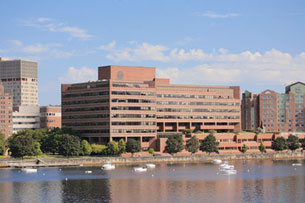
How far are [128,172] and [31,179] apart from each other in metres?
33.8

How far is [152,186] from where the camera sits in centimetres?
15588

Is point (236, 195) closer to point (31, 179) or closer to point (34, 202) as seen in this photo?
point (34, 202)

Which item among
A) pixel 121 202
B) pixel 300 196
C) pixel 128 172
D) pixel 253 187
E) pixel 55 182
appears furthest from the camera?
pixel 128 172

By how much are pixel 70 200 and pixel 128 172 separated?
62.7m

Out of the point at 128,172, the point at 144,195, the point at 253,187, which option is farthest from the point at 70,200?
the point at 128,172

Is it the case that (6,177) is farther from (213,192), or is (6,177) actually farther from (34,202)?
(213,192)

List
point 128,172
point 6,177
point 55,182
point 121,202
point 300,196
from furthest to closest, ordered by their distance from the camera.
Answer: point 128,172 → point 6,177 → point 55,182 → point 300,196 → point 121,202

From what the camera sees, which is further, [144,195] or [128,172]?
[128,172]

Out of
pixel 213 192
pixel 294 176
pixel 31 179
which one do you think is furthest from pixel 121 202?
pixel 294 176

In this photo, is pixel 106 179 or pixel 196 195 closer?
pixel 196 195

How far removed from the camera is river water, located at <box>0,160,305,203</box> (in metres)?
135

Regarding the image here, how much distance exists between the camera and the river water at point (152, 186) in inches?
5305

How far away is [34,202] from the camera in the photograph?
5143 inches

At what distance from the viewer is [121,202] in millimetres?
128375
